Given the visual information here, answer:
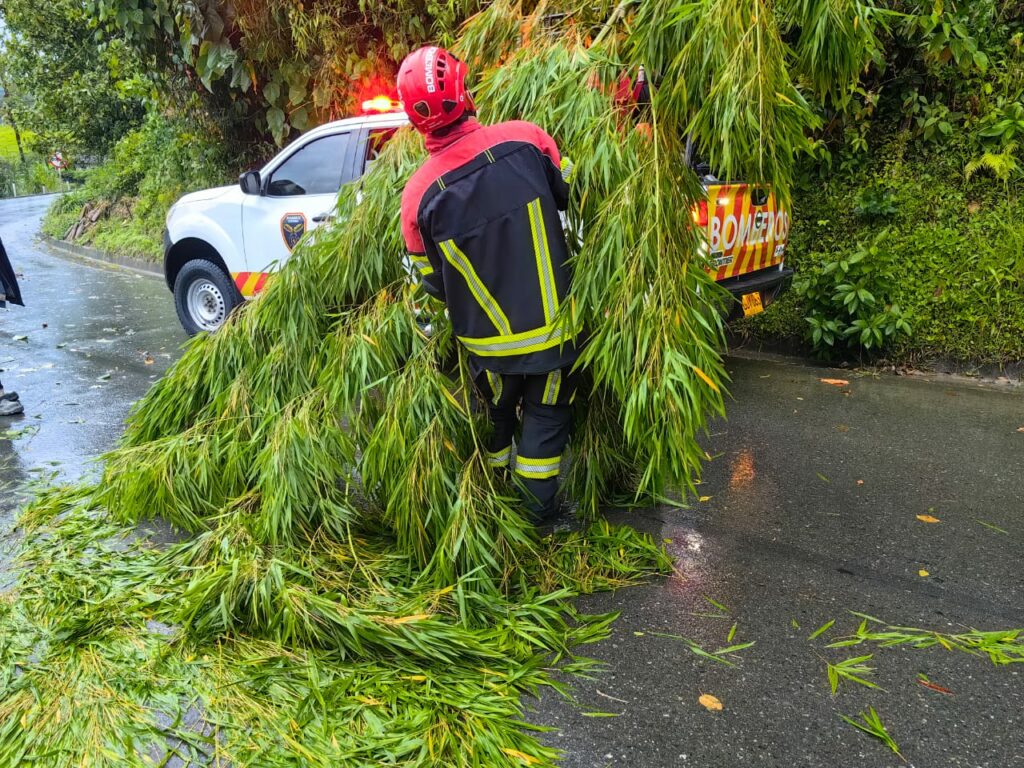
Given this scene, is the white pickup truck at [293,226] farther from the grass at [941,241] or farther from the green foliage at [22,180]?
the green foliage at [22,180]

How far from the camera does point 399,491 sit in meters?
2.99

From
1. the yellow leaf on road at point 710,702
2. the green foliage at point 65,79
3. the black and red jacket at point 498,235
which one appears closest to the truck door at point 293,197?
the black and red jacket at point 498,235

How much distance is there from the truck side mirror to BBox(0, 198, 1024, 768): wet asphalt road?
173 centimetres

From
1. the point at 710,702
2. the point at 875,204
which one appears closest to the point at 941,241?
the point at 875,204

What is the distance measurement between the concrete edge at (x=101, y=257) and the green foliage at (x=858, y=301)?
10035 millimetres

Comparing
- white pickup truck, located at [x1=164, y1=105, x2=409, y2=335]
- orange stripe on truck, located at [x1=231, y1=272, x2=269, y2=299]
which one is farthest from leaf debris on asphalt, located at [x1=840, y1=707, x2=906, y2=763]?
orange stripe on truck, located at [x1=231, y1=272, x2=269, y2=299]

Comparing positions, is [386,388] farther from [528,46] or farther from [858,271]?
[858,271]

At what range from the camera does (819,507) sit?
3678mm

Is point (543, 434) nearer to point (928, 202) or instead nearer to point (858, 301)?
point (858, 301)

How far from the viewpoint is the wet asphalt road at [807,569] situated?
2.24m

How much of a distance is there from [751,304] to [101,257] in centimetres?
1330

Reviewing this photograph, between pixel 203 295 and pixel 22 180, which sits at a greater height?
pixel 22 180

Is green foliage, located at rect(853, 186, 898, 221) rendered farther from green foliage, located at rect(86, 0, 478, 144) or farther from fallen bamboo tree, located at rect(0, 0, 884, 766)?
green foliage, located at rect(86, 0, 478, 144)

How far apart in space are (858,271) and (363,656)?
4.87 m
